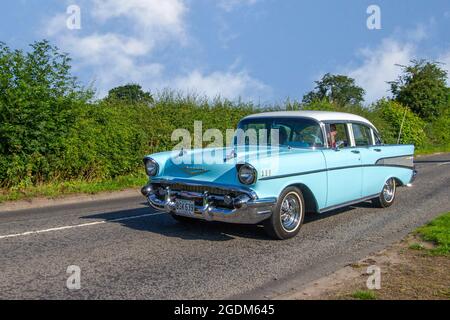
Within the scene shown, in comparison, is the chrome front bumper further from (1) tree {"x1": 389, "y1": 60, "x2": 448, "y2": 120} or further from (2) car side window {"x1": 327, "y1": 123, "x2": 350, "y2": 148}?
(1) tree {"x1": 389, "y1": 60, "x2": 448, "y2": 120}

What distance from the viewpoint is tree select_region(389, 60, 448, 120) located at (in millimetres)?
34250

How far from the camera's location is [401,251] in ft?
18.8

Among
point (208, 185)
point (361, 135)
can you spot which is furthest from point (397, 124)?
point (208, 185)

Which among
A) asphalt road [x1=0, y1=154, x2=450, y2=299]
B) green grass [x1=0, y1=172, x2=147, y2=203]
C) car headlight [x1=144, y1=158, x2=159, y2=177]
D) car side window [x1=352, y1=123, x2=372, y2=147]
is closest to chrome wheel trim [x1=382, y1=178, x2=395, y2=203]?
asphalt road [x1=0, y1=154, x2=450, y2=299]

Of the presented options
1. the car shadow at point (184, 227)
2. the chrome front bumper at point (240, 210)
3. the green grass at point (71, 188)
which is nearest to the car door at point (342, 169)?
the car shadow at point (184, 227)

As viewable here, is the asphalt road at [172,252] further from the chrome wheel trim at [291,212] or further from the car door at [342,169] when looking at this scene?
the car door at [342,169]

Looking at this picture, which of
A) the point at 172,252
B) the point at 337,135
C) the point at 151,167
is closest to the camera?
the point at 172,252

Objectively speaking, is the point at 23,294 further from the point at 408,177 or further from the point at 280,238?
the point at 408,177

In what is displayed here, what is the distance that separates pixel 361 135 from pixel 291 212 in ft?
8.78

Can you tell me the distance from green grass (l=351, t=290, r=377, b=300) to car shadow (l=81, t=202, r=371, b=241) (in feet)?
7.94

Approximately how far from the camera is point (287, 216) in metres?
6.57

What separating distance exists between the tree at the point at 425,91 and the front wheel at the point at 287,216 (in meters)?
30.6

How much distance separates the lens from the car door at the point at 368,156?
809 cm

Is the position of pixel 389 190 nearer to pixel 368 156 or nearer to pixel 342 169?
pixel 368 156
